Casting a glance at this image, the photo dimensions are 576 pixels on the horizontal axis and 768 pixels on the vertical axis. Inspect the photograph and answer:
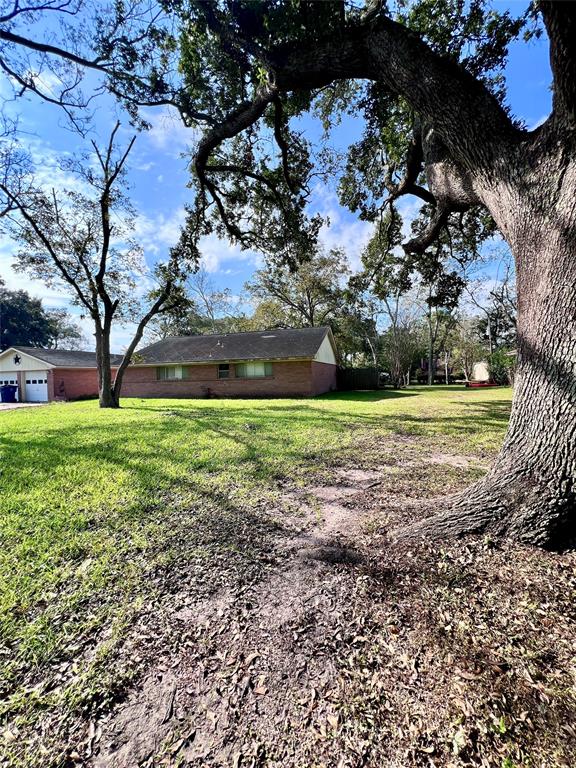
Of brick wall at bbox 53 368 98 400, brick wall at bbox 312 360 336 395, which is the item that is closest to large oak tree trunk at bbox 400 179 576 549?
brick wall at bbox 312 360 336 395

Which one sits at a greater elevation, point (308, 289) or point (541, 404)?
point (308, 289)

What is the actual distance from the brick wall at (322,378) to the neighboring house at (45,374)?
1488cm

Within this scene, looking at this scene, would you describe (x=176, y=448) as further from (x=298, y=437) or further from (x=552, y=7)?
(x=552, y=7)

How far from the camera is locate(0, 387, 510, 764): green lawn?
1.68 m

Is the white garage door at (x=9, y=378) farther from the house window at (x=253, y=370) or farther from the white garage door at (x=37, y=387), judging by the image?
the house window at (x=253, y=370)

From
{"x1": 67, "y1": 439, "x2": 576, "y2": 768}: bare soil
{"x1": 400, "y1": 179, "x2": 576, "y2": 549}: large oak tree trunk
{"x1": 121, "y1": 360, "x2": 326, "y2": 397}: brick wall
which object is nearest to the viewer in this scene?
{"x1": 67, "y1": 439, "x2": 576, "y2": 768}: bare soil

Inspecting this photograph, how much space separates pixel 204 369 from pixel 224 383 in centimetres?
169

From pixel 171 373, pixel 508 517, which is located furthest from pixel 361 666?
pixel 171 373

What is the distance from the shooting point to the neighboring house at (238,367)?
18844 mm

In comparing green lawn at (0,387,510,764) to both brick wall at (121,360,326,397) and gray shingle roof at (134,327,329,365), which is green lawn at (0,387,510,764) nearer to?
brick wall at (121,360,326,397)

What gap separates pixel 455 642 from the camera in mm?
1694

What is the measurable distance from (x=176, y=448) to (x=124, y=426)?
9.99ft

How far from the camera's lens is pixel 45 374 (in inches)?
885

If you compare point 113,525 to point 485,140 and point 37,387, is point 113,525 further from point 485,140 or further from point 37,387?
point 37,387
